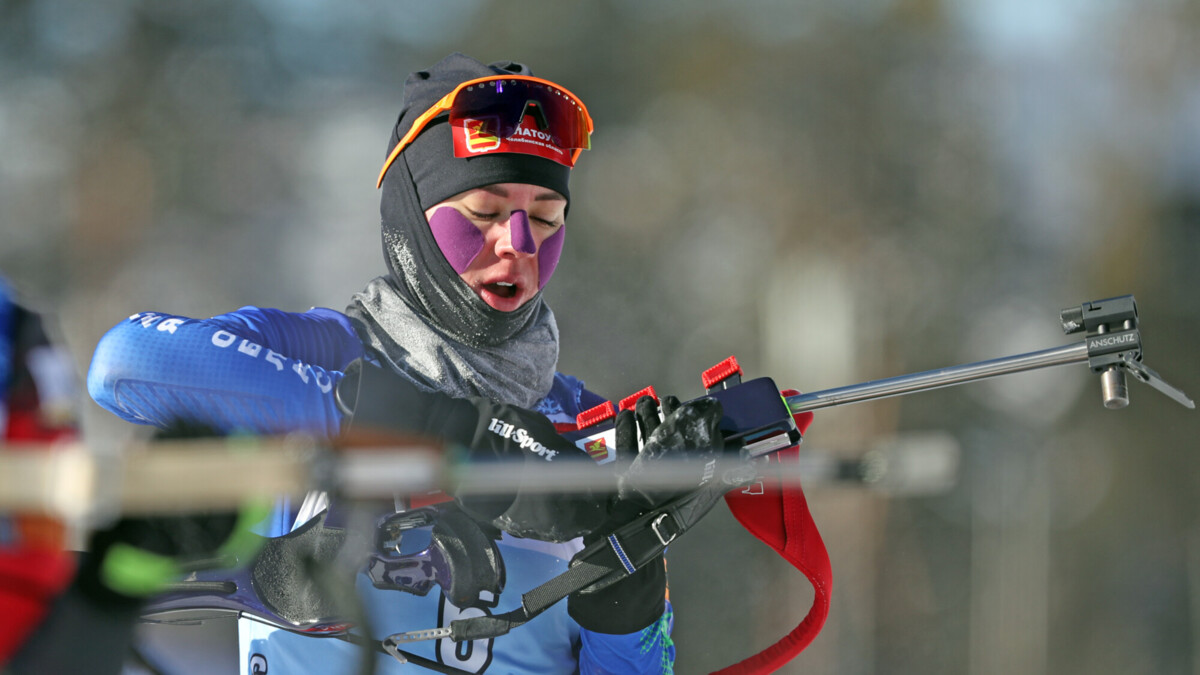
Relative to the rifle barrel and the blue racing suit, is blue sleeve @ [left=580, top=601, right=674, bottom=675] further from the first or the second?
the rifle barrel

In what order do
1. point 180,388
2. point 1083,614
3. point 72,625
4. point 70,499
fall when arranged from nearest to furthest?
point 70,499 < point 72,625 < point 180,388 < point 1083,614

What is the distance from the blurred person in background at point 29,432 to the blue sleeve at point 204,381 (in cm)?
36

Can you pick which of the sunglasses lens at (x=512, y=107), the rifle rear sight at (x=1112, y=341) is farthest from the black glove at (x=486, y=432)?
the rifle rear sight at (x=1112, y=341)

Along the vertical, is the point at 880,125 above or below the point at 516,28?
below

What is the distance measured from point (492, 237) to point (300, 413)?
46cm

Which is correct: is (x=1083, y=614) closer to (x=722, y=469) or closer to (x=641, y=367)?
(x=641, y=367)

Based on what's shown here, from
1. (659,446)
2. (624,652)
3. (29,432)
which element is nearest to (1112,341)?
(659,446)

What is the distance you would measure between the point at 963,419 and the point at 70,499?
6.41 m

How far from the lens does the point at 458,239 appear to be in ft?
5.30

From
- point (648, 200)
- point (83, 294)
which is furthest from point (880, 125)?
point (83, 294)

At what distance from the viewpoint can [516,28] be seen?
735 cm

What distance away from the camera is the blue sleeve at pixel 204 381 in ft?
4.16

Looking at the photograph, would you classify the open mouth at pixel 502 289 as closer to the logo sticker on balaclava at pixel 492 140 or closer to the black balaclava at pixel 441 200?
the black balaclava at pixel 441 200

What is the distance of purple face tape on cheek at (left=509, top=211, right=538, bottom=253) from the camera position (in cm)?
160
